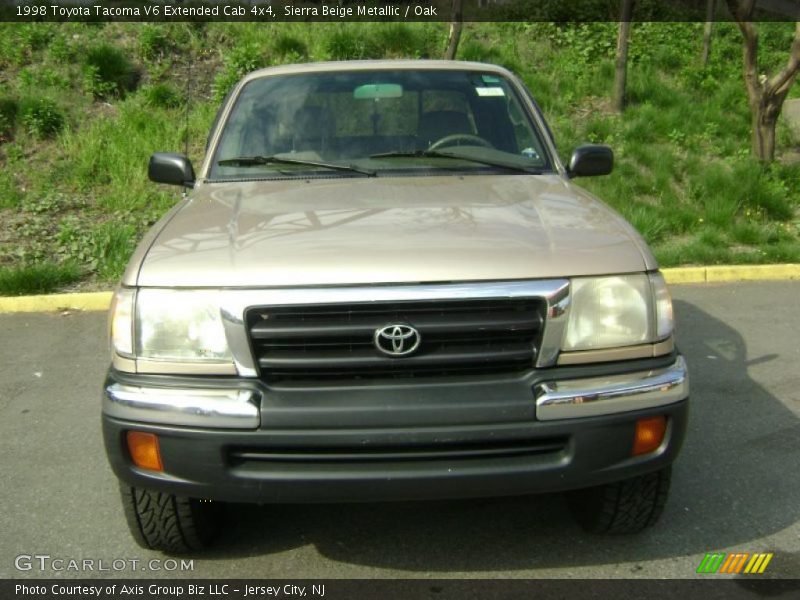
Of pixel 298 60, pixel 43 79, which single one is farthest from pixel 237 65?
pixel 43 79

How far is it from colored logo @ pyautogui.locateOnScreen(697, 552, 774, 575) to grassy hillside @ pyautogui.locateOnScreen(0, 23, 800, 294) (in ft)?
16.8

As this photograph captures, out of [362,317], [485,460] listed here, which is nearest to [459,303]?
[362,317]

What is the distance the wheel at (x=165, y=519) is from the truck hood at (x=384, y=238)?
0.78 meters

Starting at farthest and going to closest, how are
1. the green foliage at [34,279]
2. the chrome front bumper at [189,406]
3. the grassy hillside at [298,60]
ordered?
the grassy hillside at [298,60]
the green foliage at [34,279]
the chrome front bumper at [189,406]

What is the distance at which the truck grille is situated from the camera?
2799 millimetres

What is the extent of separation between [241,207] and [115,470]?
111 centimetres

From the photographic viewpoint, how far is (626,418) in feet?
9.29

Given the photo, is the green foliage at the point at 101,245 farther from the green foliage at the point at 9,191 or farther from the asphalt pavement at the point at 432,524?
the asphalt pavement at the point at 432,524

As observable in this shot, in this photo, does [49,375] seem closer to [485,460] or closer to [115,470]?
[115,470]

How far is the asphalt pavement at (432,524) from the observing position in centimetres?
323

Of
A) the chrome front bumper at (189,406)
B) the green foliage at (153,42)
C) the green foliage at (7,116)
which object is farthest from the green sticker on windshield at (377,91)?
the green foliage at (153,42)

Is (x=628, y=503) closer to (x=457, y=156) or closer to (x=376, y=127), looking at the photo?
(x=457, y=156)

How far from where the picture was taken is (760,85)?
10422 millimetres

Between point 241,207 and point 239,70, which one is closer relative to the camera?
point 241,207
